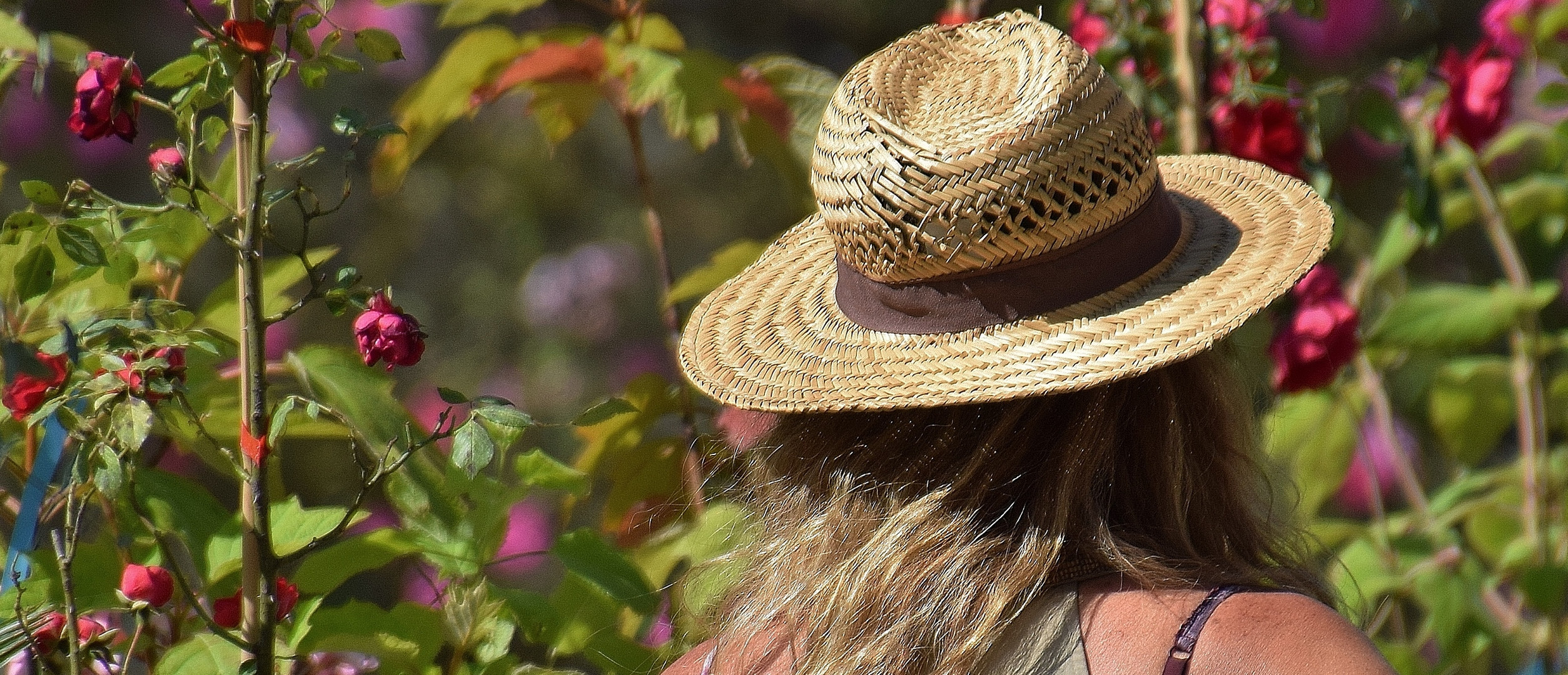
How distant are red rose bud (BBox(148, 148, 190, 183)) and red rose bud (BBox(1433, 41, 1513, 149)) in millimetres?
1600

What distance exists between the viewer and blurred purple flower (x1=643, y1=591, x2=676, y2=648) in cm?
160

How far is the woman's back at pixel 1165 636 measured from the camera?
0.95m

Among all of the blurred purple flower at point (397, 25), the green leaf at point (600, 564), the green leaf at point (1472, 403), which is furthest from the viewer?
the blurred purple flower at point (397, 25)

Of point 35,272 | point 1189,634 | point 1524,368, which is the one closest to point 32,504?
point 35,272

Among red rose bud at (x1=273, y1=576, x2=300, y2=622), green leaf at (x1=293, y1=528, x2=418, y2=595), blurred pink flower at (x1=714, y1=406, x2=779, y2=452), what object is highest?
red rose bud at (x1=273, y1=576, x2=300, y2=622)

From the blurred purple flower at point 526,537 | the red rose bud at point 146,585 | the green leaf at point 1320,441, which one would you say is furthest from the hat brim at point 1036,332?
the blurred purple flower at point 526,537

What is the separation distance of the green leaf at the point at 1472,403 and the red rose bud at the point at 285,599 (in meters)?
1.84

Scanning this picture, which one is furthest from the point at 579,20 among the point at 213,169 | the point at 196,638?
the point at 196,638

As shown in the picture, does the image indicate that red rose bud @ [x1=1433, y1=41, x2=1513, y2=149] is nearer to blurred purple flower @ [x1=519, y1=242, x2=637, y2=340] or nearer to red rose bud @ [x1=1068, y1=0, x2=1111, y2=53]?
red rose bud @ [x1=1068, y1=0, x2=1111, y2=53]

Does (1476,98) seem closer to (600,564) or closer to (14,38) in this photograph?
(600,564)

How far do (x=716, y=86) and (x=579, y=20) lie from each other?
1940mm

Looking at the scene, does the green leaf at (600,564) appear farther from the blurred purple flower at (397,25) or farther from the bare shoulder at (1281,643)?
the blurred purple flower at (397,25)

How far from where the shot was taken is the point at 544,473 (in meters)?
1.28

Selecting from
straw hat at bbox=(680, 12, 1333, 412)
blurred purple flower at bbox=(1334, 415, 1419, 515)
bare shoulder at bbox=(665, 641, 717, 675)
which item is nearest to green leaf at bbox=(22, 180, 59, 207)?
straw hat at bbox=(680, 12, 1333, 412)
